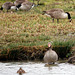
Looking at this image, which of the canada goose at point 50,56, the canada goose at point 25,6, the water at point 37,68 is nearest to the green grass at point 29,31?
the water at point 37,68

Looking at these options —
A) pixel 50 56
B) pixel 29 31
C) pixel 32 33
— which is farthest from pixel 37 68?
pixel 29 31

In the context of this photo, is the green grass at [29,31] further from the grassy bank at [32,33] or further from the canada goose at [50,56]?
the canada goose at [50,56]

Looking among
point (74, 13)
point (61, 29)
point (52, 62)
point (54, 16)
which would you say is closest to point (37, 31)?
point (61, 29)

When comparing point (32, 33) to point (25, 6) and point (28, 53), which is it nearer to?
point (28, 53)

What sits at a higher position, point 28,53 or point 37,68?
point 28,53

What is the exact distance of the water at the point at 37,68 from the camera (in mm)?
8008

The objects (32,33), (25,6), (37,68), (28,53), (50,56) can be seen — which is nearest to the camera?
(37,68)

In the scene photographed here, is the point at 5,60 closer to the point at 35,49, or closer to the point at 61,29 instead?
the point at 35,49

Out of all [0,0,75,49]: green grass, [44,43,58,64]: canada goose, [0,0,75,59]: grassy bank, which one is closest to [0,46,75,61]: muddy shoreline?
[0,0,75,59]: grassy bank

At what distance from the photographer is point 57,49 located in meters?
9.97

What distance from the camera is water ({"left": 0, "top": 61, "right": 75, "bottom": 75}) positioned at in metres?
8.01

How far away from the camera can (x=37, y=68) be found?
28.1ft

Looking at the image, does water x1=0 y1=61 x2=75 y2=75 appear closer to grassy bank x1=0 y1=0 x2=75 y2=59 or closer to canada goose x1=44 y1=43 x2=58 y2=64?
canada goose x1=44 y1=43 x2=58 y2=64

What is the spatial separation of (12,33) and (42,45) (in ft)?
10.1
